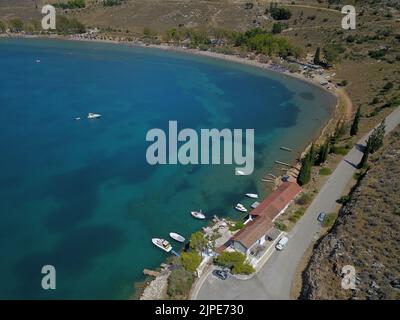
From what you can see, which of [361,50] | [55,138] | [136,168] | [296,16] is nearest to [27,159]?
[55,138]

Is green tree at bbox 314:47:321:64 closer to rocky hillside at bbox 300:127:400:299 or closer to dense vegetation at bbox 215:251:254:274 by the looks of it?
rocky hillside at bbox 300:127:400:299

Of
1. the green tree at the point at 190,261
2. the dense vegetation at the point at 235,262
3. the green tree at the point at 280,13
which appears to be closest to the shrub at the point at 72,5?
the green tree at the point at 280,13

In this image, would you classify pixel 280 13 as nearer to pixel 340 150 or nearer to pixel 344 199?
pixel 340 150

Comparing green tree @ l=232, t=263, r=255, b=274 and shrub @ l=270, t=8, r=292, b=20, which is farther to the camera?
shrub @ l=270, t=8, r=292, b=20

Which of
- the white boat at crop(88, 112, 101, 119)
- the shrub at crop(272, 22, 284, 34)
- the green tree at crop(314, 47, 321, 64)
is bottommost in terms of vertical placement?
the white boat at crop(88, 112, 101, 119)

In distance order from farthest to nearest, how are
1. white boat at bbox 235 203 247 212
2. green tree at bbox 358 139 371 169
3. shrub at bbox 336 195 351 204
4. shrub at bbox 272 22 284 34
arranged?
shrub at bbox 272 22 284 34, green tree at bbox 358 139 371 169, white boat at bbox 235 203 247 212, shrub at bbox 336 195 351 204

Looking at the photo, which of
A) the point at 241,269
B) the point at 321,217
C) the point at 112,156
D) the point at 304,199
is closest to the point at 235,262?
the point at 241,269

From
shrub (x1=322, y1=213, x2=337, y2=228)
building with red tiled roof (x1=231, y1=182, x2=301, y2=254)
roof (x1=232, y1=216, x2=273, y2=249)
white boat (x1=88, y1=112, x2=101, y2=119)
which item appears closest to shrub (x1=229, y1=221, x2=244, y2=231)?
building with red tiled roof (x1=231, y1=182, x2=301, y2=254)

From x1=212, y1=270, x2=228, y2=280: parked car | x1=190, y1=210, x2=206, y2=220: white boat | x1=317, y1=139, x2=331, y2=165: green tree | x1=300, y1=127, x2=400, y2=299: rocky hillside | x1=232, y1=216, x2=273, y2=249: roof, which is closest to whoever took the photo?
→ x1=300, y1=127, x2=400, y2=299: rocky hillside
